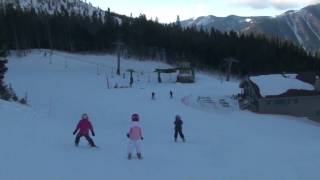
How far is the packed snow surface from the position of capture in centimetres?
1698

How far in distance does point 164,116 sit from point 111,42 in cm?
6528

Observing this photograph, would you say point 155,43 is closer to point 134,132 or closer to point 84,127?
point 84,127

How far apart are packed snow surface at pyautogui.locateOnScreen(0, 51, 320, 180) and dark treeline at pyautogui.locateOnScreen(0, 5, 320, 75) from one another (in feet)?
118

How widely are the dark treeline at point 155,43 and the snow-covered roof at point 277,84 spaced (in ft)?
147

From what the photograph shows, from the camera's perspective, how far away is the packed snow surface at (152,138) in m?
17.0

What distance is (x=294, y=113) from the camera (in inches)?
2260

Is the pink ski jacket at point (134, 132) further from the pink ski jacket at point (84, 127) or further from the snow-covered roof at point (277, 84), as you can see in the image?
the snow-covered roof at point (277, 84)

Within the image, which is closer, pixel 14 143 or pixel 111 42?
pixel 14 143

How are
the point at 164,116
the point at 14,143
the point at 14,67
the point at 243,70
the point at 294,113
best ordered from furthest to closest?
the point at 243,70 → the point at 14,67 → the point at 294,113 → the point at 164,116 → the point at 14,143

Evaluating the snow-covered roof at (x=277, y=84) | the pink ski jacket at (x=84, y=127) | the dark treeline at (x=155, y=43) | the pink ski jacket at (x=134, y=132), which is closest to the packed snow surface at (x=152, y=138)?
the pink ski jacket at (x=84, y=127)

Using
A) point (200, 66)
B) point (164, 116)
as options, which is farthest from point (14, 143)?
point (200, 66)

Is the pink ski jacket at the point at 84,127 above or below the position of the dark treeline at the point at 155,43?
→ above

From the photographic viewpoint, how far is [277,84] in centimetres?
5988

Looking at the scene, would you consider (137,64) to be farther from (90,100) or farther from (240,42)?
(90,100)
